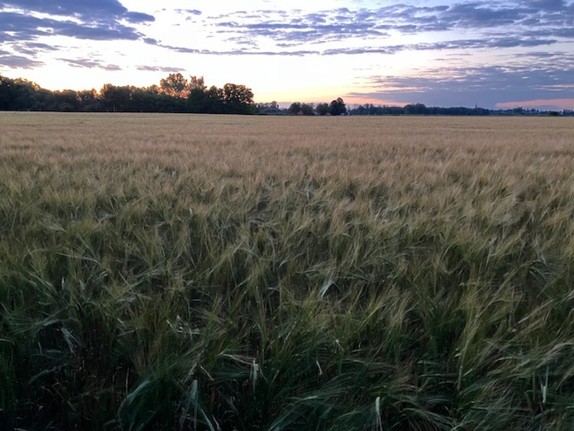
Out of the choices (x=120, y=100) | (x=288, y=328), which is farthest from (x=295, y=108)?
(x=288, y=328)

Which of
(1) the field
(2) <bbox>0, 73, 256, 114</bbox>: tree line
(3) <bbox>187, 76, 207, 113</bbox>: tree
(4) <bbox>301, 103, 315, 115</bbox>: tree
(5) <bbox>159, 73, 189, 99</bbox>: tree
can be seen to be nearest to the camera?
(1) the field

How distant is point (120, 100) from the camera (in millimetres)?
72812

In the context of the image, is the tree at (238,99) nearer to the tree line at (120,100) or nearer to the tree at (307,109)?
the tree line at (120,100)

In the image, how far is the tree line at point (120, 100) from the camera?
65.2 metres

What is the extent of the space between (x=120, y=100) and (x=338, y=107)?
136 ft

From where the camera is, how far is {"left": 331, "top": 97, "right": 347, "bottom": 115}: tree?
85.9 m

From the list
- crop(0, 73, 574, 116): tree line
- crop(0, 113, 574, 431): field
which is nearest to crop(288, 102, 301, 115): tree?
crop(0, 73, 574, 116): tree line

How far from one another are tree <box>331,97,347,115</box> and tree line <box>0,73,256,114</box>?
16365 mm

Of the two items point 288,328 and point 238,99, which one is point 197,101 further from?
point 288,328

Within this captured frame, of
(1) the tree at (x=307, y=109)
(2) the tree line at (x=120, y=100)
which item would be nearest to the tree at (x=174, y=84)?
(2) the tree line at (x=120, y=100)

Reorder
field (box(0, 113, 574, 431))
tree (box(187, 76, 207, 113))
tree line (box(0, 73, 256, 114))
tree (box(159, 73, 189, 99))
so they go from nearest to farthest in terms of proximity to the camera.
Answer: field (box(0, 113, 574, 431)) < tree line (box(0, 73, 256, 114)) < tree (box(187, 76, 207, 113)) < tree (box(159, 73, 189, 99))

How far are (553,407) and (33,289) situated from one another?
1.86m

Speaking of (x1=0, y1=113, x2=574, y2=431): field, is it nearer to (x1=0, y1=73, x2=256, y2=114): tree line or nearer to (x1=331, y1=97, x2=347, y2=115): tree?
(x1=0, y1=73, x2=256, y2=114): tree line

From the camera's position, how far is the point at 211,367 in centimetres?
131
